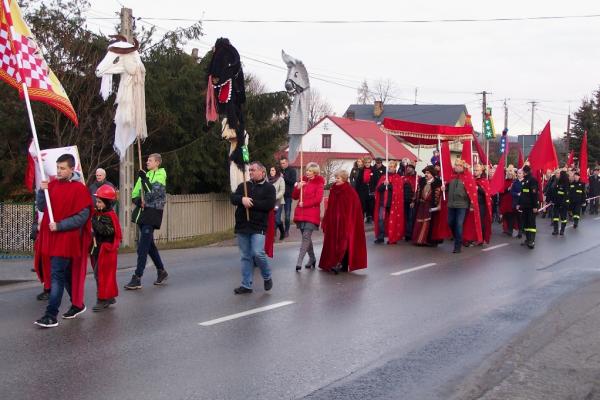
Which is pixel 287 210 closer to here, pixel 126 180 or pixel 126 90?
pixel 126 180

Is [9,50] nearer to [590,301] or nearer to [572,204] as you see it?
[590,301]

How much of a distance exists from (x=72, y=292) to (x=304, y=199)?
15.9 feet

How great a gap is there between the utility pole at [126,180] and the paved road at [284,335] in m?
4.27

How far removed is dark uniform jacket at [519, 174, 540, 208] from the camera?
17.0m

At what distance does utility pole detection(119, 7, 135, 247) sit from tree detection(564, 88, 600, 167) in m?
45.1

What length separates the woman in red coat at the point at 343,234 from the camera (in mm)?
12281

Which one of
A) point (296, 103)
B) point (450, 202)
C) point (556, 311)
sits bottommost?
point (556, 311)

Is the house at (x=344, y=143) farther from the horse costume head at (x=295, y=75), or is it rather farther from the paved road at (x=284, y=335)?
the paved road at (x=284, y=335)

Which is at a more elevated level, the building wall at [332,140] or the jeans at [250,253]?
the building wall at [332,140]

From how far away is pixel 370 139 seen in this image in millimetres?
72188

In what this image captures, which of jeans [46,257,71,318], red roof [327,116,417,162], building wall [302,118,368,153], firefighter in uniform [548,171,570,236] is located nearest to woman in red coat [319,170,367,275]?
jeans [46,257,71,318]

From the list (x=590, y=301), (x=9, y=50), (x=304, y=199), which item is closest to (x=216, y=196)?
(x=304, y=199)

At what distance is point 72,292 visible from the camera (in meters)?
8.48

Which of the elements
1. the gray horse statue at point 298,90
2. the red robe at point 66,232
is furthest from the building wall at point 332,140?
the red robe at point 66,232
